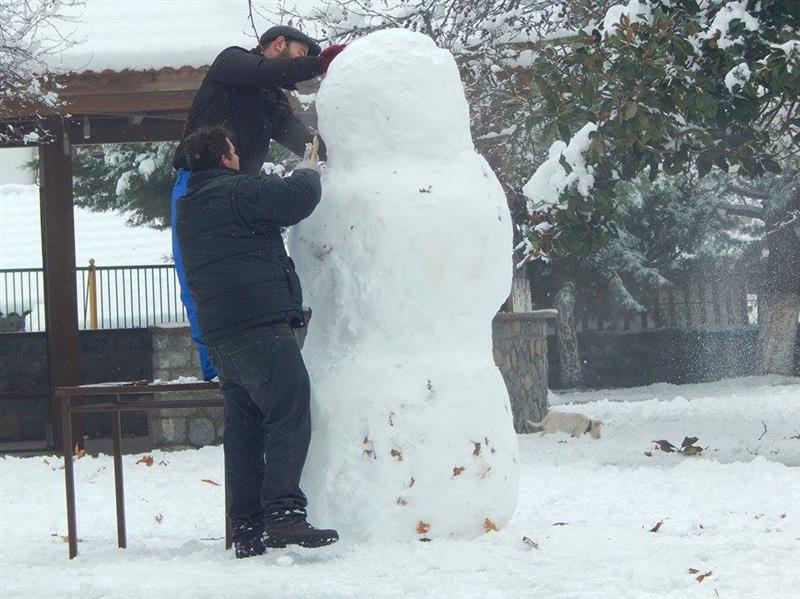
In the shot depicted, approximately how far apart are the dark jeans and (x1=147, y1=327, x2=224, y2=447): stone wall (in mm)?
5145

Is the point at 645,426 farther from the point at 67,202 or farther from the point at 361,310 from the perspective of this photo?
the point at 361,310

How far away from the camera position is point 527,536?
4.38 meters

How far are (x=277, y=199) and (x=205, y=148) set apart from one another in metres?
0.40

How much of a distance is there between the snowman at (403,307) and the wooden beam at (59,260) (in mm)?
5711

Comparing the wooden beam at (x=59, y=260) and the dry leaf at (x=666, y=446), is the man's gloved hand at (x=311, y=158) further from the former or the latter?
the wooden beam at (x=59, y=260)

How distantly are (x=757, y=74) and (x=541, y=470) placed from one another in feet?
8.73

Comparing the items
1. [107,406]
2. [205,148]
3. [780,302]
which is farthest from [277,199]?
[780,302]

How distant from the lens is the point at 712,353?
A: 718 inches

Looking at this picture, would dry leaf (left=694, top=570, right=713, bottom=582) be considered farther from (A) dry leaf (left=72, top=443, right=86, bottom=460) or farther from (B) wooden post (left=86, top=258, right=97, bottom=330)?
(B) wooden post (left=86, top=258, right=97, bottom=330)

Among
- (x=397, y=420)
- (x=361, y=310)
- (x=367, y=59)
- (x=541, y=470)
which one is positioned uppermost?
(x=367, y=59)

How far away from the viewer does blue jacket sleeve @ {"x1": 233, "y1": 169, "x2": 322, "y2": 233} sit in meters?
Result: 3.97

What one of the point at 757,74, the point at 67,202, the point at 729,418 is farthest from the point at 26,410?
the point at 757,74

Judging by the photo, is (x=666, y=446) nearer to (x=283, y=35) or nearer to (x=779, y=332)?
(x=283, y=35)

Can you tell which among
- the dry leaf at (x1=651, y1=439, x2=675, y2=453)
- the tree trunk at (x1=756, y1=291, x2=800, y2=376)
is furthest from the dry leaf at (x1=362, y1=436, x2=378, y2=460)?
the tree trunk at (x1=756, y1=291, x2=800, y2=376)
